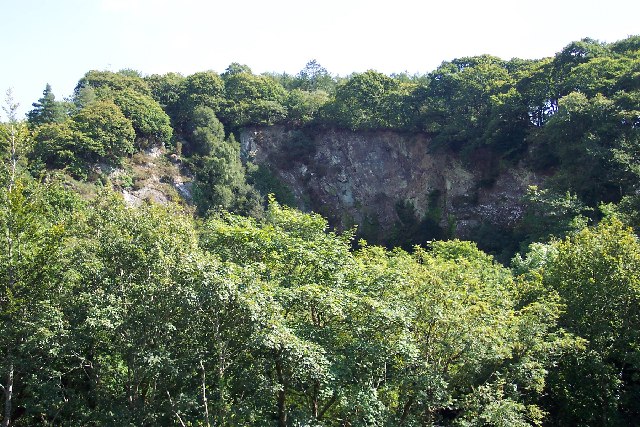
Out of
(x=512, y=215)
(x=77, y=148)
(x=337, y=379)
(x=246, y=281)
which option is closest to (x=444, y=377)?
(x=337, y=379)

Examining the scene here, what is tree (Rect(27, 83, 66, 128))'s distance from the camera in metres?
46.0

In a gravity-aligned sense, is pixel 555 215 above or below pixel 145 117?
below

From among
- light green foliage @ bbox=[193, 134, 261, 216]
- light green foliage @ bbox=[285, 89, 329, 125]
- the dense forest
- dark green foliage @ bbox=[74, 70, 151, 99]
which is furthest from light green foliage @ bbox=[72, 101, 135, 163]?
the dense forest

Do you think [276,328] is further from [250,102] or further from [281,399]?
[250,102]

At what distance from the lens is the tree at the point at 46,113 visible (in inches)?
1811

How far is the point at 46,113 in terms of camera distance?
47.0m

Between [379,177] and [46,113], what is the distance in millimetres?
28880

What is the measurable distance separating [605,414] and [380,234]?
104ft

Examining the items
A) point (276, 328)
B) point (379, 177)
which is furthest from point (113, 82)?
point (276, 328)

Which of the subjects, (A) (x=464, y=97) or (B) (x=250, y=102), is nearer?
(A) (x=464, y=97)

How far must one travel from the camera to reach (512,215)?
3997cm

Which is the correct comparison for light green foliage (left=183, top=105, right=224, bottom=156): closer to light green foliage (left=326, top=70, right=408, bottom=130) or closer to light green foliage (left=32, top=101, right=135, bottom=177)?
light green foliage (left=32, top=101, right=135, bottom=177)

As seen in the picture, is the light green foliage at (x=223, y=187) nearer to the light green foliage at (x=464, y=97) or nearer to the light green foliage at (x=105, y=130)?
the light green foliage at (x=105, y=130)

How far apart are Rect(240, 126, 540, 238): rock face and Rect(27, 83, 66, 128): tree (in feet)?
50.6
